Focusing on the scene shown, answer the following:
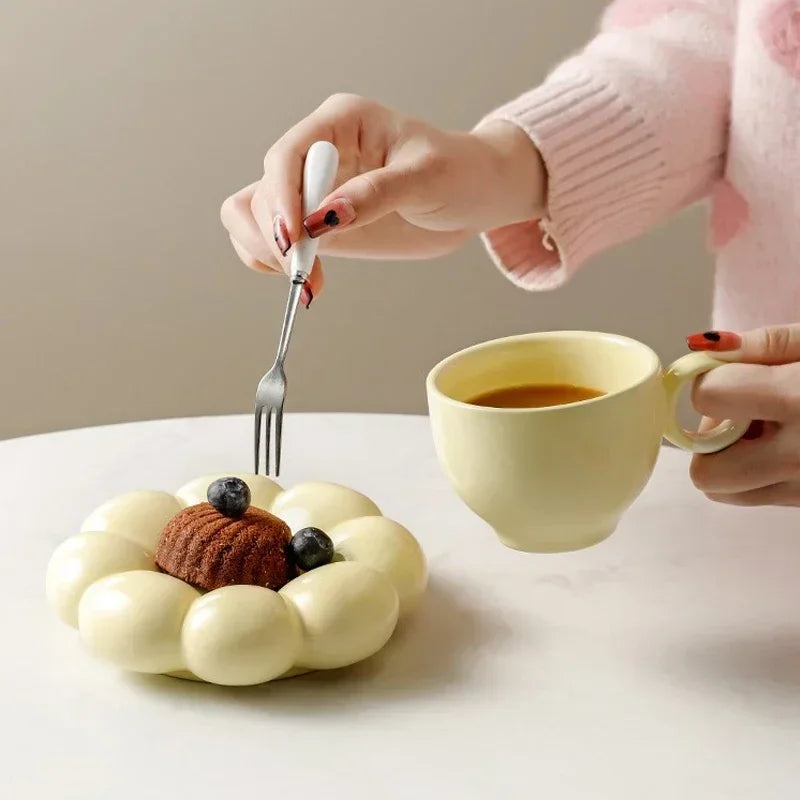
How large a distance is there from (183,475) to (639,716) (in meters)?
0.41

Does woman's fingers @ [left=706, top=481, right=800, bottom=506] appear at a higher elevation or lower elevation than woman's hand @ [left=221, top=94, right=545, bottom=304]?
lower

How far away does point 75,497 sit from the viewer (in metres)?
0.85

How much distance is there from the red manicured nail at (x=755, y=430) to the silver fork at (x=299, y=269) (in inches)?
9.5

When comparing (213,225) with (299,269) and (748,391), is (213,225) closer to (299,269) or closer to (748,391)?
(299,269)

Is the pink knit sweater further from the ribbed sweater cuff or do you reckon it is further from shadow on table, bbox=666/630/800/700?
shadow on table, bbox=666/630/800/700

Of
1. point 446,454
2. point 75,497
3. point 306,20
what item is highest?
point 306,20

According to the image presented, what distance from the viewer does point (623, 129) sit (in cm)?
91

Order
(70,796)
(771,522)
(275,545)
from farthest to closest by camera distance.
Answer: (771,522), (275,545), (70,796)

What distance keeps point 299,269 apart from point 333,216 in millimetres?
37

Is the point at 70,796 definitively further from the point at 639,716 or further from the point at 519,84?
the point at 519,84

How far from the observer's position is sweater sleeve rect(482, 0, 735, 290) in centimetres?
88

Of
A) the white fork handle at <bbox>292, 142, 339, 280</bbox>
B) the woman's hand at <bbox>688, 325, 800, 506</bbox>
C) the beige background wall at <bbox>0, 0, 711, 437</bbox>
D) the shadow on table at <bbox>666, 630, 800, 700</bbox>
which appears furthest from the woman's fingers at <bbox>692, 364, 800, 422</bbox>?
the beige background wall at <bbox>0, 0, 711, 437</bbox>

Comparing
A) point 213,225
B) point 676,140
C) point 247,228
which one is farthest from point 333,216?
point 213,225

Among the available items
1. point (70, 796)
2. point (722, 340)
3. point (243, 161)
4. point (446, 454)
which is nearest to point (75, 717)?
point (70, 796)
